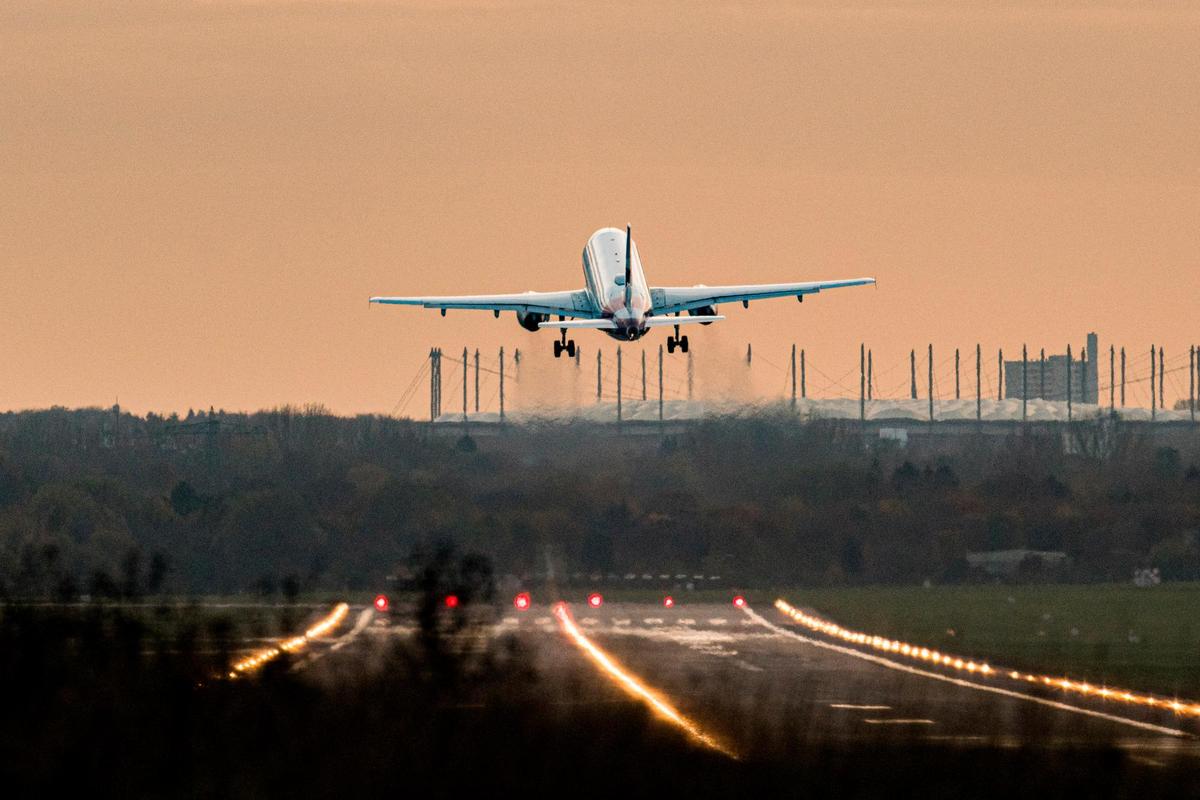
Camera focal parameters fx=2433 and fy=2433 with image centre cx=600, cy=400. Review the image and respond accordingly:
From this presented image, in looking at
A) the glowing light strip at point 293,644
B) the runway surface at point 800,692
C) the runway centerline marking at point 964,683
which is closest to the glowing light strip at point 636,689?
the runway surface at point 800,692

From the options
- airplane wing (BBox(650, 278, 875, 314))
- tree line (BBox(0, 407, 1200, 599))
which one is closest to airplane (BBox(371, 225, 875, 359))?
airplane wing (BBox(650, 278, 875, 314))

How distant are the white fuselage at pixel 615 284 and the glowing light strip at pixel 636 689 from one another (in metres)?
14.1

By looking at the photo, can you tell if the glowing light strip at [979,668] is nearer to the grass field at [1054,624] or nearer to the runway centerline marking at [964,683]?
the grass field at [1054,624]

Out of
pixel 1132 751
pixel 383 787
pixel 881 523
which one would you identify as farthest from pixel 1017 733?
pixel 881 523

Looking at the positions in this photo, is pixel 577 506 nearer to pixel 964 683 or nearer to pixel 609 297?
pixel 609 297

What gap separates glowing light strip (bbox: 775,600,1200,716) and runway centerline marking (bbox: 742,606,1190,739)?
5.48ft

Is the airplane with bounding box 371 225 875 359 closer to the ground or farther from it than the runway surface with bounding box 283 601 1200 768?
farther from it

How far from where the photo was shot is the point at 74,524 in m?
140

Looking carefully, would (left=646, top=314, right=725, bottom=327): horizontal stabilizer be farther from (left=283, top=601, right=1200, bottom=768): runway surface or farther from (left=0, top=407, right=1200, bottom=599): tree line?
(left=0, top=407, right=1200, bottom=599): tree line

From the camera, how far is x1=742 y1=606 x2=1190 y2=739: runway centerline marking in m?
63.1

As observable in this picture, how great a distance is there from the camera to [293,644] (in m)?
100

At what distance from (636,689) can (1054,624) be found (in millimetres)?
53173

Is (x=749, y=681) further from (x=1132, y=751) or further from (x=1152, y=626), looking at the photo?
(x=1152, y=626)

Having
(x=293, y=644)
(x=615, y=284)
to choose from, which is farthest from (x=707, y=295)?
(x=293, y=644)
